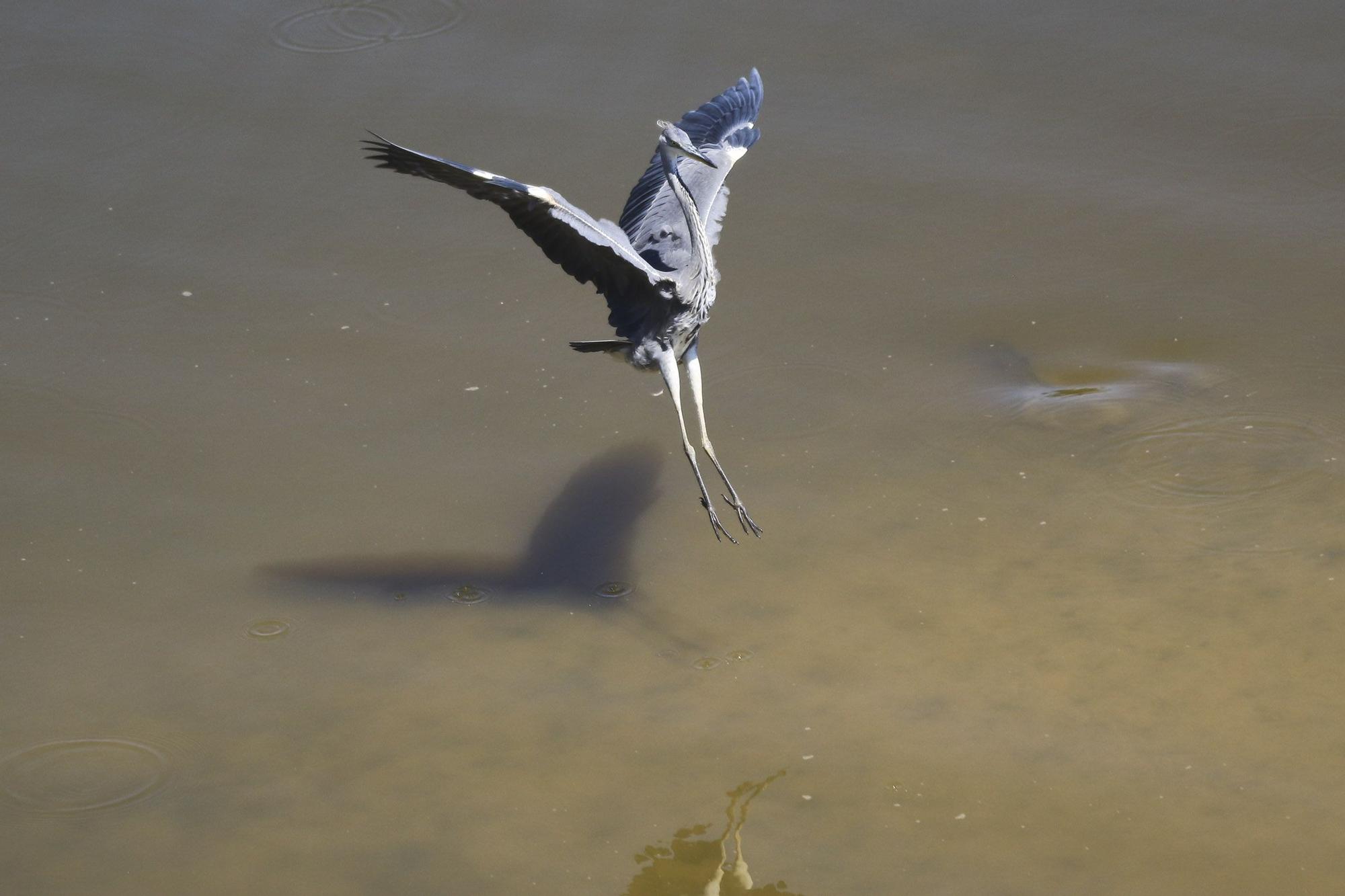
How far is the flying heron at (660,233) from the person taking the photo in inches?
167

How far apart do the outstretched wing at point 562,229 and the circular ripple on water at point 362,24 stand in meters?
→ 3.87

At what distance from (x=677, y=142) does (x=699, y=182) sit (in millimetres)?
490

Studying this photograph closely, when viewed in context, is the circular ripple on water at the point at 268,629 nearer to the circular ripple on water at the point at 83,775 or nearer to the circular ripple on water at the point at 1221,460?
the circular ripple on water at the point at 83,775

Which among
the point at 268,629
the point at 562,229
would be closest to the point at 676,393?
the point at 562,229

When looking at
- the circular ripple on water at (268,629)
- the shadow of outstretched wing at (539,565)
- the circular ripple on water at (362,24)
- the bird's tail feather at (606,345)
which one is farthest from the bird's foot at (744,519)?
the circular ripple on water at (362,24)

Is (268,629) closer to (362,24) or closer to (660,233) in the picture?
(660,233)

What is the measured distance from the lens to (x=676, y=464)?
5.71 metres

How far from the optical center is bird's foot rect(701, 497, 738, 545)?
491 centimetres

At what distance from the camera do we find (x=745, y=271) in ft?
21.7

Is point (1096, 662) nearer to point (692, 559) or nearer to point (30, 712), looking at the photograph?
point (692, 559)

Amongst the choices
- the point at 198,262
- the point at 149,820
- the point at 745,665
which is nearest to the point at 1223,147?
the point at 745,665

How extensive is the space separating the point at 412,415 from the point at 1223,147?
4.29 m

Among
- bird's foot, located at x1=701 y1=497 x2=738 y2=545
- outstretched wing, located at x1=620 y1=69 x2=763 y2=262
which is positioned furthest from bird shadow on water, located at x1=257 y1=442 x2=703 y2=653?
outstretched wing, located at x1=620 y1=69 x2=763 y2=262

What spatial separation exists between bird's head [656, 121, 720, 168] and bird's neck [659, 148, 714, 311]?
3 cm
